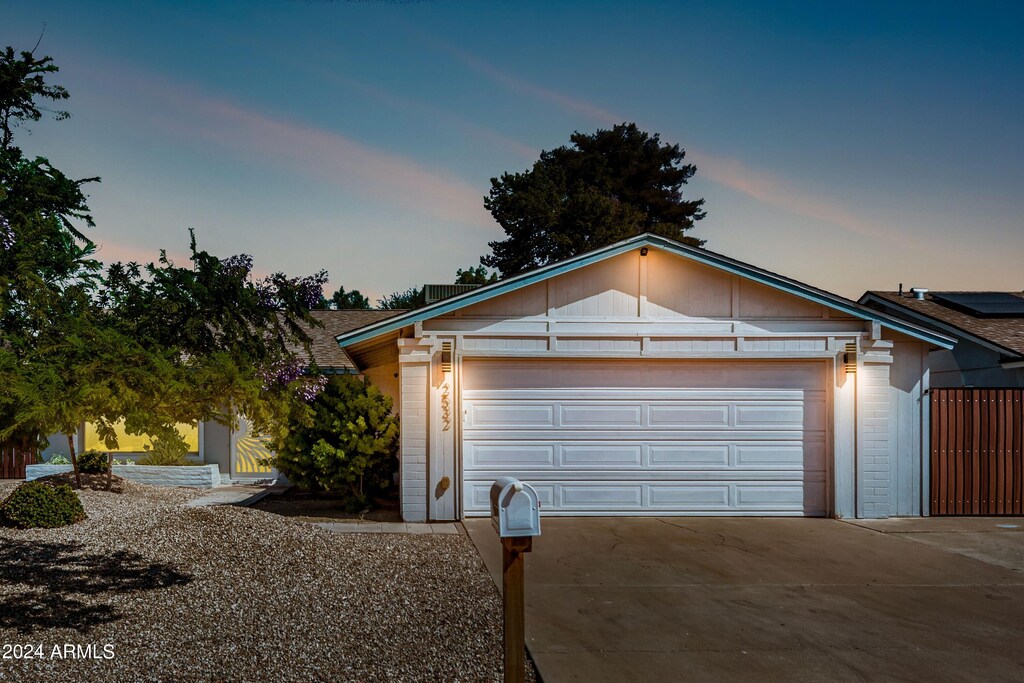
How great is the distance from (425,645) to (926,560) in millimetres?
6316

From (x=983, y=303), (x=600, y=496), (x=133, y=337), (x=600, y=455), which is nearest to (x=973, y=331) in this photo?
(x=983, y=303)

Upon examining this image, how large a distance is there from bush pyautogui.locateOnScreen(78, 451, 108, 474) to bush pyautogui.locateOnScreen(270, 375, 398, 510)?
180 inches

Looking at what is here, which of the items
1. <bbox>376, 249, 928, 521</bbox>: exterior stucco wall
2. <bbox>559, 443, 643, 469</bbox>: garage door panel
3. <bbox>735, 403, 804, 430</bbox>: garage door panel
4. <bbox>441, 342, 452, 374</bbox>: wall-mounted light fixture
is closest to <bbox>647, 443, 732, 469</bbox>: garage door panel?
<bbox>559, 443, 643, 469</bbox>: garage door panel

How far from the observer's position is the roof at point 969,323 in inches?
534

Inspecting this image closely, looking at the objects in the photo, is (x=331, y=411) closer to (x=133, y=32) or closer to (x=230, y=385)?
(x=133, y=32)

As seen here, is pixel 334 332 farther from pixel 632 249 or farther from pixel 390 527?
pixel 632 249

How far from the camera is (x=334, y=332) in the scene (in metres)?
20.6

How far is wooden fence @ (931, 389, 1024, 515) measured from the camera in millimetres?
11086

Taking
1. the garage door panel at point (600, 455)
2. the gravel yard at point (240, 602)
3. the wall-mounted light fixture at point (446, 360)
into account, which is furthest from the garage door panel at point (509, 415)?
the gravel yard at point (240, 602)

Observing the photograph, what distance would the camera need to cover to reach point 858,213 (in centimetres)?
1716

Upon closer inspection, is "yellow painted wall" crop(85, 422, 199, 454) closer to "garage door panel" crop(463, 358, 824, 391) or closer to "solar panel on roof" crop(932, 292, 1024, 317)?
"garage door panel" crop(463, 358, 824, 391)

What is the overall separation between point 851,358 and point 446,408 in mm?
6218

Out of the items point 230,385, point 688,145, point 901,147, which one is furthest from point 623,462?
point 688,145

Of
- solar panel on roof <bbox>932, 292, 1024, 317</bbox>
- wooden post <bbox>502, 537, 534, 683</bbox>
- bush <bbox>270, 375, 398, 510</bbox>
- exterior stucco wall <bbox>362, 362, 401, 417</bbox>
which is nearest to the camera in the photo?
wooden post <bbox>502, 537, 534, 683</bbox>
